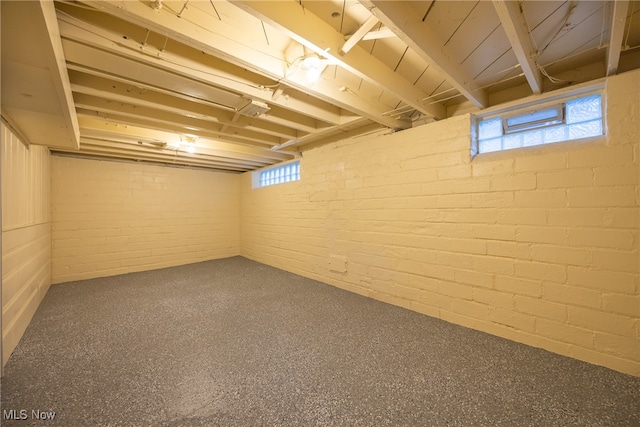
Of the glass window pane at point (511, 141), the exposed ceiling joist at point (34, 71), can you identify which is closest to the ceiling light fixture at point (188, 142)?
the exposed ceiling joist at point (34, 71)

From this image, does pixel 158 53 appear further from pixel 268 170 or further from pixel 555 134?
pixel 268 170

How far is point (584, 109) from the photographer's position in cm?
177

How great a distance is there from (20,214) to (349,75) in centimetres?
323

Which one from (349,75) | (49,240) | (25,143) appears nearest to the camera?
(349,75)

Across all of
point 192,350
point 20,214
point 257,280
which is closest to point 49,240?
point 20,214

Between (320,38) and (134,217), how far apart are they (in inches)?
185

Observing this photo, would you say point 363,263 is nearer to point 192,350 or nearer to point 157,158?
point 192,350

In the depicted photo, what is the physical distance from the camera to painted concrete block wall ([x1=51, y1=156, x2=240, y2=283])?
376 cm

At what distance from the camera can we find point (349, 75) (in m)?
1.95

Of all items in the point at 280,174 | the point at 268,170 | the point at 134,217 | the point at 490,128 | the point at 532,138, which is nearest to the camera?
the point at 532,138

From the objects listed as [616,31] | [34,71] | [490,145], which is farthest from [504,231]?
[34,71]

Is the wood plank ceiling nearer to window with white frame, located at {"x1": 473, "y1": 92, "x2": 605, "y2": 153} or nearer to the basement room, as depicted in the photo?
the basement room

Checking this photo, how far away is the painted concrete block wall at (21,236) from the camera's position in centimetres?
178

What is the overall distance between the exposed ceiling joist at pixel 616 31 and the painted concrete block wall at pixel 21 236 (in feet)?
12.5
